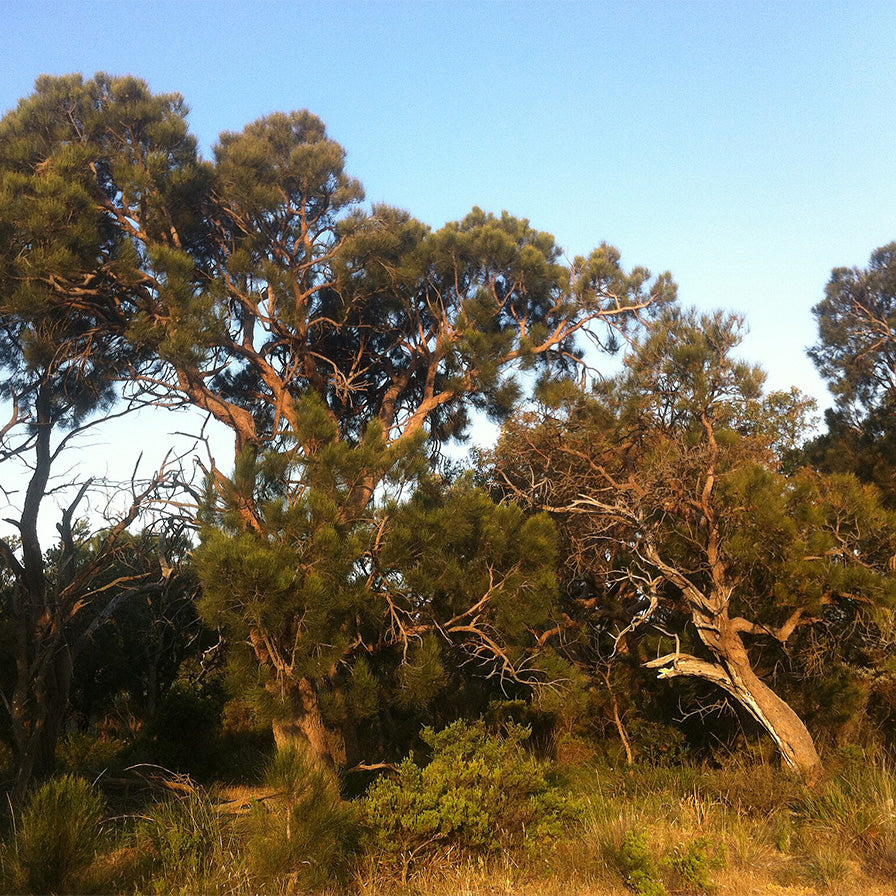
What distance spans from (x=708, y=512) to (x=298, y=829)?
4813mm

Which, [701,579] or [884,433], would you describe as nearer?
[701,579]

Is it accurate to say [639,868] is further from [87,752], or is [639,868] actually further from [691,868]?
[87,752]

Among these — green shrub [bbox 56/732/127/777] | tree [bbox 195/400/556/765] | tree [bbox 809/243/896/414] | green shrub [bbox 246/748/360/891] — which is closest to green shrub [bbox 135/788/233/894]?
green shrub [bbox 246/748/360/891]

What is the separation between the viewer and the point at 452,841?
5285mm

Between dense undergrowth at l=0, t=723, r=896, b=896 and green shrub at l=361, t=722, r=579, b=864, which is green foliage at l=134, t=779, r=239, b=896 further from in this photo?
green shrub at l=361, t=722, r=579, b=864

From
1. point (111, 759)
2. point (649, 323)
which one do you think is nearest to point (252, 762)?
point (111, 759)

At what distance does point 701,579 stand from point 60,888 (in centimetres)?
659

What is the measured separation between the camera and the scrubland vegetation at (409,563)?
5.22 metres

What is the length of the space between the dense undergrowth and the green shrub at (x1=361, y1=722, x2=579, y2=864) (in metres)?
0.01

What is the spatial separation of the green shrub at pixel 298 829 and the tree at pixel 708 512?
11.1ft

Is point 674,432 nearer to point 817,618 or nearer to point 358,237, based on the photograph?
point 817,618

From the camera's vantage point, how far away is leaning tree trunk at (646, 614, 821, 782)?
7031mm

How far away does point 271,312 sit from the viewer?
8.23 m

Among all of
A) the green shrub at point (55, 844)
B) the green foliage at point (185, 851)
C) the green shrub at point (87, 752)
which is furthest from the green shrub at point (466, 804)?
the green shrub at point (87, 752)
